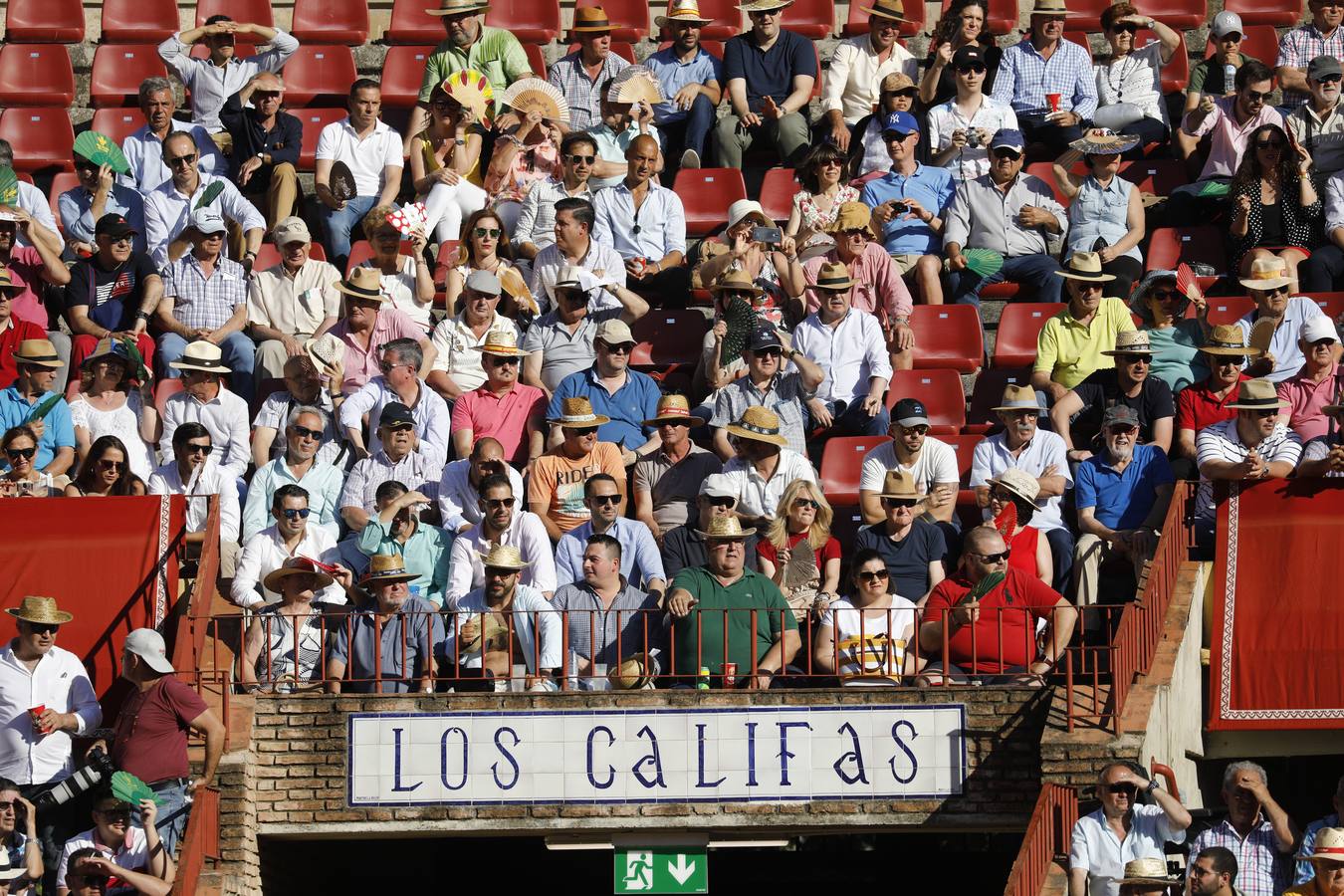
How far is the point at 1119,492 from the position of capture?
15453mm

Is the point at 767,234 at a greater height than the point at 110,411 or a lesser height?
greater

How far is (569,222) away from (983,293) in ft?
10.3

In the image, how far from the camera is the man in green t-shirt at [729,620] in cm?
1406

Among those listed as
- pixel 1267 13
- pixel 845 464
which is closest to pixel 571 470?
pixel 845 464

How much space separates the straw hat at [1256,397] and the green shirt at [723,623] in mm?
3176

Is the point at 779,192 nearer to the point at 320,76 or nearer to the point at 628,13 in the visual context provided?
the point at 628,13

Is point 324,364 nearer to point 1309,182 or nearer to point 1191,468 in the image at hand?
point 1191,468

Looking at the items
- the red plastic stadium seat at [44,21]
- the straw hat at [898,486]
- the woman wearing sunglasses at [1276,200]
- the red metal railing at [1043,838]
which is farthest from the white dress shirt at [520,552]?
the red plastic stadium seat at [44,21]

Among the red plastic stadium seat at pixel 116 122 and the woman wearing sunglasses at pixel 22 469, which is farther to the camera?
the red plastic stadium seat at pixel 116 122

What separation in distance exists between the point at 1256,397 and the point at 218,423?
21.7 feet

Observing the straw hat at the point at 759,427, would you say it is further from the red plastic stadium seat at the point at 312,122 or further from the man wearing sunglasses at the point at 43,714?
the red plastic stadium seat at the point at 312,122

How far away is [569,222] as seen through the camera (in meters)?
17.6

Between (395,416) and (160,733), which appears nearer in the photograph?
(160,733)

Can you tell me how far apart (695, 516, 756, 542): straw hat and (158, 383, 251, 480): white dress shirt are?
3486 millimetres
